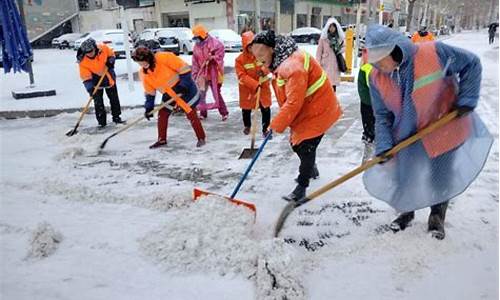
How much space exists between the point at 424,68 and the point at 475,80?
27cm

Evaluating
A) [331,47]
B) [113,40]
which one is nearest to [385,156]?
[331,47]

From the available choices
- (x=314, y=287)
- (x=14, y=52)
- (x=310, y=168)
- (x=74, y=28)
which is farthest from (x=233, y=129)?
(x=74, y=28)

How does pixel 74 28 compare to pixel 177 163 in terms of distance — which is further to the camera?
pixel 74 28

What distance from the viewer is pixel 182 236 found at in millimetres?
2691

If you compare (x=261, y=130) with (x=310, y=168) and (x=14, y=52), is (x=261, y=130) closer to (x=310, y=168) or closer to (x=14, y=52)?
(x=310, y=168)

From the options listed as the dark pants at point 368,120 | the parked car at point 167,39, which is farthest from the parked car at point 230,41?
the dark pants at point 368,120

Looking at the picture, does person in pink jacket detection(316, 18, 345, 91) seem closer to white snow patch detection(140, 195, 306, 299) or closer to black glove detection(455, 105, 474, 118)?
white snow patch detection(140, 195, 306, 299)

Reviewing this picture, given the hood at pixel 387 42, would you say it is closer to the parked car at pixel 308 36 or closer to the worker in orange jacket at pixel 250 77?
the worker in orange jacket at pixel 250 77

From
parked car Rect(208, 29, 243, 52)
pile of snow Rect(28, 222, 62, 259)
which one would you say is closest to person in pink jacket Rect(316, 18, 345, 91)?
pile of snow Rect(28, 222, 62, 259)

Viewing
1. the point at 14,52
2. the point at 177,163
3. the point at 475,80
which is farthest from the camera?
the point at 14,52

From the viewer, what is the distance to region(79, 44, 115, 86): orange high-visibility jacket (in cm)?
564

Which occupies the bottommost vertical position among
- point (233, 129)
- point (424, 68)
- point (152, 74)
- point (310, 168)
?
point (233, 129)

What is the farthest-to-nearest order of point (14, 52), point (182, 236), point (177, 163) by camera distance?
point (14, 52), point (177, 163), point (182, 236)

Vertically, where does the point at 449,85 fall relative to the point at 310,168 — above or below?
above
